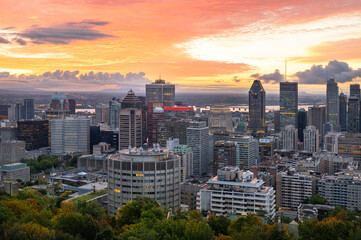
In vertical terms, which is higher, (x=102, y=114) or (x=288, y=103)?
(x=288, y=103)

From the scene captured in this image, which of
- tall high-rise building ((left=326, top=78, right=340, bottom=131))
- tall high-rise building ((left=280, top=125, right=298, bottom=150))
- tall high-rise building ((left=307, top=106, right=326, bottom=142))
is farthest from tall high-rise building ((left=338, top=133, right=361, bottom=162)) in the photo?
tall high-rise building ((left=326, top=78, right=340, bottom=131))

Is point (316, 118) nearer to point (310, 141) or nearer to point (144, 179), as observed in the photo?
point (310, 141)

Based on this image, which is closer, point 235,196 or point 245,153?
point 235,196

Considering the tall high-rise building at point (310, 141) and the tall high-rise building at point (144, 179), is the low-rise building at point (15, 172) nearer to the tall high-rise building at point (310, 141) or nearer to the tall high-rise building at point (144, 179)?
the tall high-rise building at point (144, 179)

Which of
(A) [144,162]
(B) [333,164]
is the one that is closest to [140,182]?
(A) [144,162]

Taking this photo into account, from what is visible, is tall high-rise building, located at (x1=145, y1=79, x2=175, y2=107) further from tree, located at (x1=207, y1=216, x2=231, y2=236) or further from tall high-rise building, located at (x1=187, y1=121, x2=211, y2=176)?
tree, located at (x1=207, y1=216, x2=231, y2=236)

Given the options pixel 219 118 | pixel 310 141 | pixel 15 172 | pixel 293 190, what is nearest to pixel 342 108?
pixel 219 118
